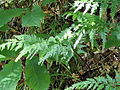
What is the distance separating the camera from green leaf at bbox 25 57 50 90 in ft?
4.04

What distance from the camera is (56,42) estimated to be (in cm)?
97

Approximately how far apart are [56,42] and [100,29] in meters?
0.16

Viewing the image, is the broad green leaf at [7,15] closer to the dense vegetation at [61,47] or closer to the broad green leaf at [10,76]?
the dense vegetation at [61,47]

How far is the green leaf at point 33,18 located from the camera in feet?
4.18

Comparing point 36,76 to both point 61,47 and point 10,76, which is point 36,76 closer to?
point 10,76

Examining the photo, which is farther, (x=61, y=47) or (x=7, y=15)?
(x=7, y=15)

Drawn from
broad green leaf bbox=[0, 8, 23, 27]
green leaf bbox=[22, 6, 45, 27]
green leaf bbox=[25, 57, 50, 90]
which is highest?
broad green leaf bbox=[0, 8, 23, 27]

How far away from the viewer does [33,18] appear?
4.32 ft

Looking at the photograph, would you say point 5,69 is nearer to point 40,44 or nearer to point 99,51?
point 40,44

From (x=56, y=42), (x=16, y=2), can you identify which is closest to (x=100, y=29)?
(x=56, y=42)

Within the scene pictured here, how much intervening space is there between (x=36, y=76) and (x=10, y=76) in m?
0.12

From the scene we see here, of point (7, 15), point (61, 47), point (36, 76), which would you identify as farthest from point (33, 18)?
point (61, 47)

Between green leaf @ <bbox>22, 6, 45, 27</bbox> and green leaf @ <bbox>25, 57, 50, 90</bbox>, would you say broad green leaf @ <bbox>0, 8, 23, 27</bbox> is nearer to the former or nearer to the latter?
green leaf @ <bbox>22, 6, 45, 27</bbox>

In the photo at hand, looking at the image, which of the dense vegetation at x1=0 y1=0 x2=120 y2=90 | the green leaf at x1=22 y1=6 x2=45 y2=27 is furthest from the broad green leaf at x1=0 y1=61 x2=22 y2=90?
the green leaf at x1=22 y1=6 x2=45 y2=27
